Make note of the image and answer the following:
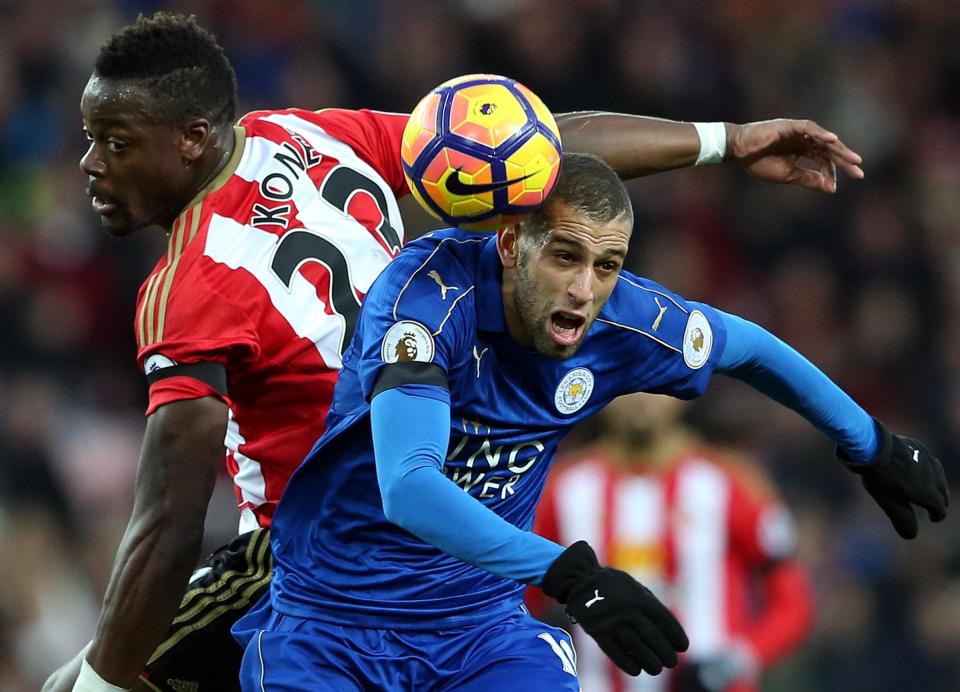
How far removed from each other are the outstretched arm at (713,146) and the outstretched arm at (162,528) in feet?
4.58

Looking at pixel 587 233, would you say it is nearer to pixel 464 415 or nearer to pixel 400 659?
pixel 464 415

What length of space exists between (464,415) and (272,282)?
0.69 metres

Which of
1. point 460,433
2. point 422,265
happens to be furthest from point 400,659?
point 422,265

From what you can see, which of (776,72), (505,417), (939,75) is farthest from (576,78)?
(505,417)

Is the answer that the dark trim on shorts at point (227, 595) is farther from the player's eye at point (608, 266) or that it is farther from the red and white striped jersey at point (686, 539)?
the red and white striped jersey at point (686, 539)

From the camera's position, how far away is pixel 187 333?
4105 millimetres

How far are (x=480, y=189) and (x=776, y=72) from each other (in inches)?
303

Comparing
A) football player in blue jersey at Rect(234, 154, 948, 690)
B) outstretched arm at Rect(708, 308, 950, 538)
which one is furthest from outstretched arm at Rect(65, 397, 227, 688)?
outstretched arm at Rect(708, 308, 950, 538)

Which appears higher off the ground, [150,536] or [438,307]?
[438,307]

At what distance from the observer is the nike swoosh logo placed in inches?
149

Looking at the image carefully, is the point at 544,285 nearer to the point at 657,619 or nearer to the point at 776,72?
the point at 657,619

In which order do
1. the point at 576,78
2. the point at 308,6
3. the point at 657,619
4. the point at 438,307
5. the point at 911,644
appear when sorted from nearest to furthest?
the point at 657,619 < the point at 438,307 < the point at 911,644 < the point at 576,78 < the point at 308,6

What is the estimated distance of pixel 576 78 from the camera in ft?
34.4

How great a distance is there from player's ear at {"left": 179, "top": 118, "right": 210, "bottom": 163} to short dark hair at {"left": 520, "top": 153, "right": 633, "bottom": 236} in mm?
1023
